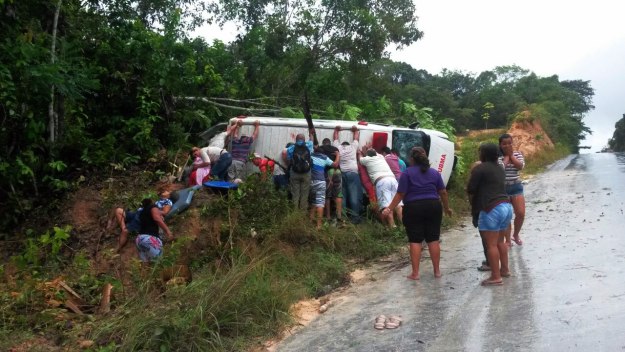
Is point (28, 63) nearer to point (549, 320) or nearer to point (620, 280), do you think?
point (549, 320)

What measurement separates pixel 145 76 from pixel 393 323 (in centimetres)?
777

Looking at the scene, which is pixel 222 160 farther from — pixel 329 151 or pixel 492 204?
pixel 492 204

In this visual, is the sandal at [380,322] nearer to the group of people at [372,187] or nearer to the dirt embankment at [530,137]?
the group of people at [372,187]

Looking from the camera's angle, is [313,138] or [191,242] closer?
[191,242]

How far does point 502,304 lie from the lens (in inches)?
221

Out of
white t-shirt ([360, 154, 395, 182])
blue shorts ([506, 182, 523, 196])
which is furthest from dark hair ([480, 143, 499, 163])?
white t-shirt ([360, 154, 395, 182])

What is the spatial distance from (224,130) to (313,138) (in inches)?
88.4

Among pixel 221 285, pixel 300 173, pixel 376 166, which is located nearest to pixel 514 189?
pixel 376 166

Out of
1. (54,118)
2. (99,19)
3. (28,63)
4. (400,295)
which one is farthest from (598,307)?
(99,19)

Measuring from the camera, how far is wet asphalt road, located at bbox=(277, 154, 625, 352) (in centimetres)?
473

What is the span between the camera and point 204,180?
961cm

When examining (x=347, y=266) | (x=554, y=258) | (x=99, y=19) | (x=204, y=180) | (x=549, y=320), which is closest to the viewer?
(x=549, y=320)

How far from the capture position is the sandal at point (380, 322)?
17.4ft

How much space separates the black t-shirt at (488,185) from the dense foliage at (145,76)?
5.67 meters
